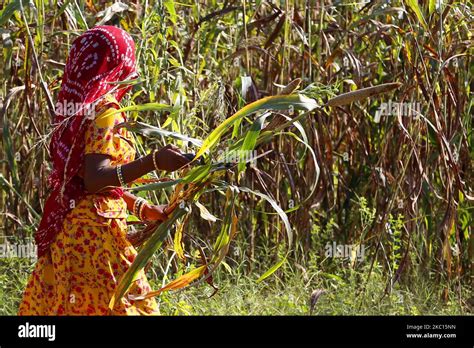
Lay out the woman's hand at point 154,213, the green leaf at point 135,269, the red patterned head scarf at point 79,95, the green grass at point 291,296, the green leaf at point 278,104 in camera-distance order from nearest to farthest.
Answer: the green leaf at point 278,104
the green leaf at point 135,269
the red patterned head scarf at point 79,95
the woman's hand at point 154,213
the green grass at point 291,296

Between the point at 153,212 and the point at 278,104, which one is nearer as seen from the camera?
the point at 278,104

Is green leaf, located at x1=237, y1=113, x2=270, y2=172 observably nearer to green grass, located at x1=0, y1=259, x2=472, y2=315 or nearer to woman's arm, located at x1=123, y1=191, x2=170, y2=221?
woman's arm, located at x1=123, y1=191, x2=170, y2=221

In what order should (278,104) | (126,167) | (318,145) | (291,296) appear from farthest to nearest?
(318,145) < (291,296) < (126,167) < (278,104)

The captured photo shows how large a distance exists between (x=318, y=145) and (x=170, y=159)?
141cm

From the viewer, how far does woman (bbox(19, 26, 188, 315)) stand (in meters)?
2.85

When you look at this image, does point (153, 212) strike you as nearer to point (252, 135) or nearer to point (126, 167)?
point (126, 167)

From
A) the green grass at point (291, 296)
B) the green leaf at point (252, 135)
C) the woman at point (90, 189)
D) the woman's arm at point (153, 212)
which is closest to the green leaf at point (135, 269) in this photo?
the woman at point (90, 189)

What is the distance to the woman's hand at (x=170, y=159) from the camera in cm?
270

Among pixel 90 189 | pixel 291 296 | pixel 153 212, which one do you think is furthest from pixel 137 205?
pixel 291 296

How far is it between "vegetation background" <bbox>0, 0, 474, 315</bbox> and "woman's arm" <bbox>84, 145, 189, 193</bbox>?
73cm

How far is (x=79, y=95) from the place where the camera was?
9.43 feet

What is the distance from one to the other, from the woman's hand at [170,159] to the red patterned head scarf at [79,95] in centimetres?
25

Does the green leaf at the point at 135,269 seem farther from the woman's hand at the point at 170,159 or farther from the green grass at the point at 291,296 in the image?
the green grass at the point at 291,296
